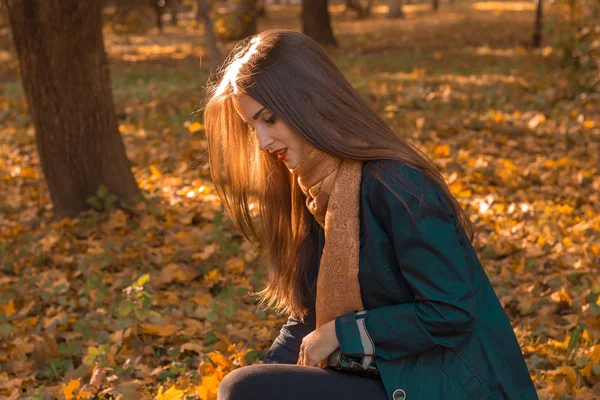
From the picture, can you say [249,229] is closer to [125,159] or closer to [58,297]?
[58,297]

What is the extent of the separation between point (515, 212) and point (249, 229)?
2.88 metres

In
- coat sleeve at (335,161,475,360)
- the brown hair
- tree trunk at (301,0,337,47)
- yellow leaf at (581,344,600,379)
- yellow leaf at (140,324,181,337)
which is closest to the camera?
coat sleeve at (335,161,475,360)

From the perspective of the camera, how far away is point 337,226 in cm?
200

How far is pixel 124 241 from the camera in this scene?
477 centimetres

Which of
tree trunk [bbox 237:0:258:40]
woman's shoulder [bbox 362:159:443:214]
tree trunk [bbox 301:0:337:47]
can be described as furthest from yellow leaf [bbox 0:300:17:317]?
tree trunk [bbox 301:0:337:47]

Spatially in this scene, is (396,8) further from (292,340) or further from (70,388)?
(292,340)

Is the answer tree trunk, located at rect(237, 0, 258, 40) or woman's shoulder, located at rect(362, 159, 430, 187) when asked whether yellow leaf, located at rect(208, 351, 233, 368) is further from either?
tree trunk, located at rect(237, 0, 258, 40)

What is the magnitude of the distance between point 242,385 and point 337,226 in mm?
483

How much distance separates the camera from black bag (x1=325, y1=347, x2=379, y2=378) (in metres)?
2.01

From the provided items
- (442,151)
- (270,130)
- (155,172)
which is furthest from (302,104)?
(442,151)

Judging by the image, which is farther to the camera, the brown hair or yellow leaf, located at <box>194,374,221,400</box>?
yellow leaf, located at <box>194,374,221,400</box>

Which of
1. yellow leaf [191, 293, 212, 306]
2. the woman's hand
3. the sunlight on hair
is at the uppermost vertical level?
the sunlight on hair

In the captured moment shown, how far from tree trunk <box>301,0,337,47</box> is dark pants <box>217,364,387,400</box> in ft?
43.2

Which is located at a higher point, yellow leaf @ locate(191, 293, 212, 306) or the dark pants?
the dark pants
